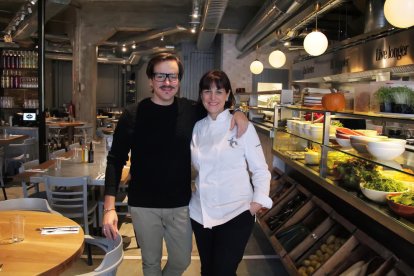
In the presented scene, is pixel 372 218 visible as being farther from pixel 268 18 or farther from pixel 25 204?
pixel 268 18

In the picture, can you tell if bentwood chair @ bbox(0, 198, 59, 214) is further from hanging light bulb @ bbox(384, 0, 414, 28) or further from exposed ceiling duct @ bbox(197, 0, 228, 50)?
exposed ceiling duct @ bbox(197, 0, 228, 50)

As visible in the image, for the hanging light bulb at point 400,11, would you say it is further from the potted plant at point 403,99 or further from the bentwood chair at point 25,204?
the bentwood chair at point 25,204

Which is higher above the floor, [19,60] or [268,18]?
[268,18]

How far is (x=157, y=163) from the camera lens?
6.69ft

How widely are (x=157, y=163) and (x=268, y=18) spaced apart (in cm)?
482

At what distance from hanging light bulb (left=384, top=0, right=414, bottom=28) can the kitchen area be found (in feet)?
0.14

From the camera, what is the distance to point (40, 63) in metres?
6.26

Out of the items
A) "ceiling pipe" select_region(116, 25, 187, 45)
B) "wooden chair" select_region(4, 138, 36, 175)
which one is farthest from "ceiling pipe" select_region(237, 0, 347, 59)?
"wooden chair" select_region(4, 138, 36, 175)

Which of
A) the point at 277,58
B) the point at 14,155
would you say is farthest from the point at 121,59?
the point at 277,58

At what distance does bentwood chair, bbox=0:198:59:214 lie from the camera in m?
2.77

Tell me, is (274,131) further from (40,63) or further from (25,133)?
(25,133)

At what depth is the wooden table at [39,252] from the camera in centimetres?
175

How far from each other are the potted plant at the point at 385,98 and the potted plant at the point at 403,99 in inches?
1.0

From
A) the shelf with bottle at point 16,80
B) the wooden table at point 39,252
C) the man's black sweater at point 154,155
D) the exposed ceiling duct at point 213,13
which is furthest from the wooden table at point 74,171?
the shelf with bottle at point 16,80
